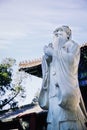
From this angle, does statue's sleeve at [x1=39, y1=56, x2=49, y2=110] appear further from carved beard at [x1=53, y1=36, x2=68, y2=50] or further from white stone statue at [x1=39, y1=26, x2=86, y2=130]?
carved beard at [x1=53, y1=36, x2=68, y2=50]

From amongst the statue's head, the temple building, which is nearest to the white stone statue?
the statue's head

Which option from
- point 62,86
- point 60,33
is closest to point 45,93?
point 62,86

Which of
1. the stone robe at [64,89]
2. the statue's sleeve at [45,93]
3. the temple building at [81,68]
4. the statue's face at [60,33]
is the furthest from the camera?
the temple building at [81,68]

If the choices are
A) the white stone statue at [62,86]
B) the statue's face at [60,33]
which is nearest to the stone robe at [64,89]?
the white stone statue at [62,86]

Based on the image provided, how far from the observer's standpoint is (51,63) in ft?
18.0

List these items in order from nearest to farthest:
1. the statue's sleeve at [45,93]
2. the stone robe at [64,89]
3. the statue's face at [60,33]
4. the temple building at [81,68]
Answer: the stone robe at [64,89]
the statue's sleeve at [45,93]
the statue's face at [60,33]
the temple building at [81,68]

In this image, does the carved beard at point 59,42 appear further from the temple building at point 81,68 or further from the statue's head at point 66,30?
the temple building at point 81,68

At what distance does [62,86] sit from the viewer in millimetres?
4988

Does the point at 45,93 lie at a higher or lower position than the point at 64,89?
lower

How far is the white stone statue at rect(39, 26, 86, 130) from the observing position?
4926 mm

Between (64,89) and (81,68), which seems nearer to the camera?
(64,89)

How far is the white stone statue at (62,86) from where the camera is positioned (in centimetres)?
493

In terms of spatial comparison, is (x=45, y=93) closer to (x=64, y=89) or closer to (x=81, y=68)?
(x=64, y=89)

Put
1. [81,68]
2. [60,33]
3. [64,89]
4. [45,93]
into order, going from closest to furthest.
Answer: [64,89], [45,93], [60,33], [81,68]
